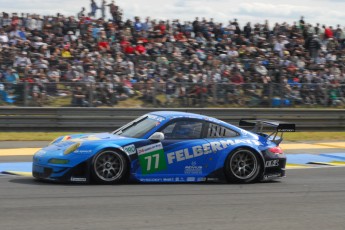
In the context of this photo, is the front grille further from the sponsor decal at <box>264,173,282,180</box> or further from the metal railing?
the metal railing

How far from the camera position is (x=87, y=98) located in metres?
18.6

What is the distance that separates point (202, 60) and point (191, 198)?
13.6 meters

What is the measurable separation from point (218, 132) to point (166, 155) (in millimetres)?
1073

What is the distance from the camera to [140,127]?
10070mm

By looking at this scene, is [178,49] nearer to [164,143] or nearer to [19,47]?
[19,47]

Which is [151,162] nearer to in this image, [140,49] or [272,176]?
[272,176]

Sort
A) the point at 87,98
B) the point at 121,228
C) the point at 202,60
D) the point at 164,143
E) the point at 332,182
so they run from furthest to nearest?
the point at 202,60, the point at 87,98, the point at 332,182, the point at 164,143, the point at 121,228

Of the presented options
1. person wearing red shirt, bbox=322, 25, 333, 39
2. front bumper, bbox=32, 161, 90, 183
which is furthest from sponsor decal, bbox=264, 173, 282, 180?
person wearing red shirt, bbox=322, 25, 333, 39

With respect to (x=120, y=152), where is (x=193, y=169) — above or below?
below

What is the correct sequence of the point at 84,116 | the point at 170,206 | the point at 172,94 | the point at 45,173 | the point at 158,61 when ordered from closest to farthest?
the point at 170,206
the point at 45,173
the point at 84,116
the point at 172,94
the point at 158,61

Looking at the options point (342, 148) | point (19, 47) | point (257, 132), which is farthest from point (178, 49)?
point (257, 132)

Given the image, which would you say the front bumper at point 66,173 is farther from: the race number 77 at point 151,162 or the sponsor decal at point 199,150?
the sponsor decal at point 199,150

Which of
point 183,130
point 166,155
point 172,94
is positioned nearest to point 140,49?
point 172,94

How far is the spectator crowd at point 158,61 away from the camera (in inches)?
734
